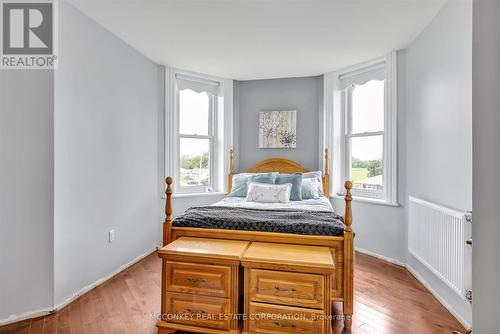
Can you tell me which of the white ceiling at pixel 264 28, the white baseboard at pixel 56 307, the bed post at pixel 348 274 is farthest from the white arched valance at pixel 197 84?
the bed post at pixel 348 274

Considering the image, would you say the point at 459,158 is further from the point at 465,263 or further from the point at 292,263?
the point at 292,263

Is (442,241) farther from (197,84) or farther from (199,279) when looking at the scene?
(197,84)

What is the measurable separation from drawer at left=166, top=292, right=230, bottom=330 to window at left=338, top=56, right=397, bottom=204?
2.36 metres

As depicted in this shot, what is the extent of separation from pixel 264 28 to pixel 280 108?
1.66 m

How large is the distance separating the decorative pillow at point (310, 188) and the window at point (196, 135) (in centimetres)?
144

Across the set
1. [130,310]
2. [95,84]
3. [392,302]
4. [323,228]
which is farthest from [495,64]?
[95,84]

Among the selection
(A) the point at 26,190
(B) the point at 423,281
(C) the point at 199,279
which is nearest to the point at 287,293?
(C) the point at 199,279

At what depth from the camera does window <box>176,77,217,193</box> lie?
12.6 ft

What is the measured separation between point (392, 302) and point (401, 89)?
7.37 feet

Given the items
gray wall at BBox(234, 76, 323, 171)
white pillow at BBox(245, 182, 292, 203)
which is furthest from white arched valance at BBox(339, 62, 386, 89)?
white pillow at BBox(245, 182, 292, 203)

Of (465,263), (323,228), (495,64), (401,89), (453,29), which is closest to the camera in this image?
(495,64)

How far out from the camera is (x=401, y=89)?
10.0 ft

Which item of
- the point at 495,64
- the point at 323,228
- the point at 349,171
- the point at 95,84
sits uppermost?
the point at 95,84

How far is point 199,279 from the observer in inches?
70.2
